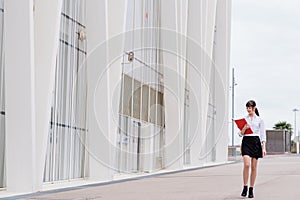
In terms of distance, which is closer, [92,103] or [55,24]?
[55,24]

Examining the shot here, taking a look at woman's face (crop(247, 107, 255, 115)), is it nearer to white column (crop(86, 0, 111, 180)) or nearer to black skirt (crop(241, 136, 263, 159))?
black skirt (crop(241, 136, 263, 159))

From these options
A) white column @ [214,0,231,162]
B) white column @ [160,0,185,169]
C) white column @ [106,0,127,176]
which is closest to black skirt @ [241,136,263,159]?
white column @ [106,0,127,176]

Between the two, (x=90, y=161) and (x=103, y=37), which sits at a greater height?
(x=103, y=37)

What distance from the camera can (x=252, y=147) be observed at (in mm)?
11625

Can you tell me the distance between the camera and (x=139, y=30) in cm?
2525

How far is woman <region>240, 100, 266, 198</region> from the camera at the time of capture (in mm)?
11586

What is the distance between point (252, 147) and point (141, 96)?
48.2 ft

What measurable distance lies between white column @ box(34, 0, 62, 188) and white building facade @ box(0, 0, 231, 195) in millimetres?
Answer: 23

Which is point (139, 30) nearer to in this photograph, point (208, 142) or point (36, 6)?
point (36, 6)

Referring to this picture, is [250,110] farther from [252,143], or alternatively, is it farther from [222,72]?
[222,72]

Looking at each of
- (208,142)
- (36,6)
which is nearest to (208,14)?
(208,142)

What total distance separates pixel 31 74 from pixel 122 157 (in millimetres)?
11164

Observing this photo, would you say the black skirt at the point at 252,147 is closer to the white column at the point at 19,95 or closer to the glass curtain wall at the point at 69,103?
the white column at the point at 19,95

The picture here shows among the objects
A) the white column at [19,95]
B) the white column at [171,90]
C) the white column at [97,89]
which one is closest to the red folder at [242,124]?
the white column at [19,95]
